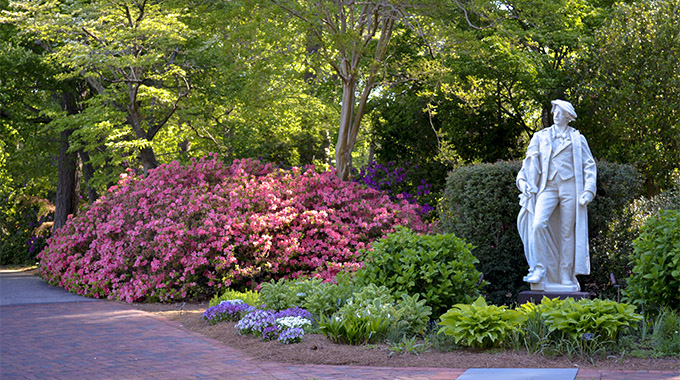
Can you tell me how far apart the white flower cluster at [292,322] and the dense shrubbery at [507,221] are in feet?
12.0

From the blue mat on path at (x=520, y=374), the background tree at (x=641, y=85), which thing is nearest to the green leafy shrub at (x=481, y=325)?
the blue mat on path at (x=520, y=374)

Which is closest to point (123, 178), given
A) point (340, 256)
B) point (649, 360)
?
point (340, 256)

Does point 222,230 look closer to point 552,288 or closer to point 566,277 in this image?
point 552,288

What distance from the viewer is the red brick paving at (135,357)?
6105 millimetres

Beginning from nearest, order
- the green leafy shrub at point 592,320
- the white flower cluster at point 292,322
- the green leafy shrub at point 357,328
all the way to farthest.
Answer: the green leafy shrub at point 592,320 → the green leafy shrub at point 357,328 → the white flower cluster at point 292,322

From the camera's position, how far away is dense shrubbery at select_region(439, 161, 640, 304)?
10250mm

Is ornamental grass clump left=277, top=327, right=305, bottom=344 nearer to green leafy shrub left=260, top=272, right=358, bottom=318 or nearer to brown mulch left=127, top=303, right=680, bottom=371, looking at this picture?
brown mulch left=127, top=303, right=680, bottom=371

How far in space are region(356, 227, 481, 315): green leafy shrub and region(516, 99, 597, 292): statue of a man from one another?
36.7 inches

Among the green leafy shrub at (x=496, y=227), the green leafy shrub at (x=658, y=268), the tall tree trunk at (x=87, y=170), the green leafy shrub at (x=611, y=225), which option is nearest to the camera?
the green leafy shrub at (x=658, y=268)

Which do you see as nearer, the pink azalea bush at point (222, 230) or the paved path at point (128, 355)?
the paved path at point (128, 355)

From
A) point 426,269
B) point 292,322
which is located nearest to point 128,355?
point 292,322

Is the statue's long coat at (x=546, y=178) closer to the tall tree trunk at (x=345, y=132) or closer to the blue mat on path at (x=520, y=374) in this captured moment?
the blue mat on path at (x=520, y=374)

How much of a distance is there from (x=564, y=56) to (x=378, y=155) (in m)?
5.58

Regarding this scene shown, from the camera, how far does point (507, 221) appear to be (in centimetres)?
1058
